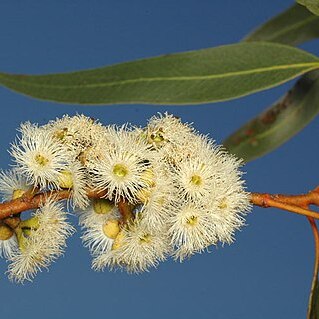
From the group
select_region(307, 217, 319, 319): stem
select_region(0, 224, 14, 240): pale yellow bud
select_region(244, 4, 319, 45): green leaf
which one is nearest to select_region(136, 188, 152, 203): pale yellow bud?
select_region(0, 224, 14, 240): pale yellow bud

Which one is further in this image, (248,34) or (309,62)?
(248,34)

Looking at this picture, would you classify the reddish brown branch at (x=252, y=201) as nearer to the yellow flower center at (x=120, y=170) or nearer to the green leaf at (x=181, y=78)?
the yellow flower center at (x=120, y=170)

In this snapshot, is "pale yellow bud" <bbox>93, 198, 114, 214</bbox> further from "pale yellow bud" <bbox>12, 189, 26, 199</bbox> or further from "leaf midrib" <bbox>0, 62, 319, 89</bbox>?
"leaf midrib" <bbox>0, 62, 319, 89</bbox>

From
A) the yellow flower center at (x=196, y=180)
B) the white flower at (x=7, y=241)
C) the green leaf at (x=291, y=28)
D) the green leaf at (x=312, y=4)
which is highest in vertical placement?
the green leaf at (x=291, y=28)

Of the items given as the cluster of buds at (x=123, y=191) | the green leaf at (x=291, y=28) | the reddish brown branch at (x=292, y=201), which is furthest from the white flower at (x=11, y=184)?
the green leaf at (x=291, y=28)

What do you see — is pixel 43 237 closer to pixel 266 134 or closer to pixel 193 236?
pixel 193 236

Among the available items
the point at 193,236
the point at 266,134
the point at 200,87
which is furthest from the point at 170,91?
the point at 266,134

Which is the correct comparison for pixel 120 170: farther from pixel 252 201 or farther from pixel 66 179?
pixel 252 201

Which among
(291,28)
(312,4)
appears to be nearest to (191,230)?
(312,4)
